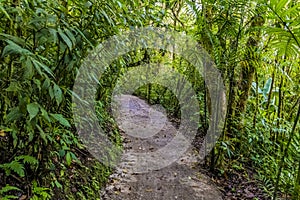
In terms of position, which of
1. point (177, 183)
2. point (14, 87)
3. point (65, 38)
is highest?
point (65, 38)

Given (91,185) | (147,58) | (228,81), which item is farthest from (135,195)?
(147,58)

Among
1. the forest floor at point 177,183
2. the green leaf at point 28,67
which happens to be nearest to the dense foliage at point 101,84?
the green leaf at point 28,67

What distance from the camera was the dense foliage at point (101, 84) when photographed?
5.13 feet

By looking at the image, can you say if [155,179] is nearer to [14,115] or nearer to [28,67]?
[14,115]

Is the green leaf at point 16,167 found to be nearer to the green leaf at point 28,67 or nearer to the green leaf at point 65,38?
the green leaf at point 28,67

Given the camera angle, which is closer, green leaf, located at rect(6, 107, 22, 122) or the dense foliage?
green leaf, located at rect(6, 107, 22, 122)

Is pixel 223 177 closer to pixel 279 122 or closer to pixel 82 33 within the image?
pixel 279 122

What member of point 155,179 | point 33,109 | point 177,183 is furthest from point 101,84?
point 33,109

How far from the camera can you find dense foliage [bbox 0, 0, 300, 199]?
5.13 ft

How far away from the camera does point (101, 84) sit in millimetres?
3646

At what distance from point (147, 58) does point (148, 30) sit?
13.8ft

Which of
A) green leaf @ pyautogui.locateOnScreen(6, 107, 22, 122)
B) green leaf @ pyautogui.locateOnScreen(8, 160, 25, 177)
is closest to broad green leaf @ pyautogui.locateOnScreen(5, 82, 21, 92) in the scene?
green leaf @ pyautogui.locateOnScreen(6, 107, 22, 122)

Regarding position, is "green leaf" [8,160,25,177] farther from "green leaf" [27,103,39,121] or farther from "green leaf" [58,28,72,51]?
"green leaf" [58,28,72,51]

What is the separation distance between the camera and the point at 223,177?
12.7ft
